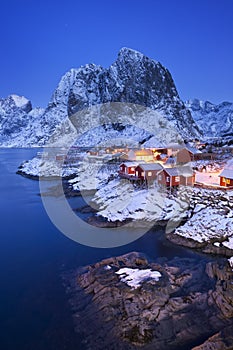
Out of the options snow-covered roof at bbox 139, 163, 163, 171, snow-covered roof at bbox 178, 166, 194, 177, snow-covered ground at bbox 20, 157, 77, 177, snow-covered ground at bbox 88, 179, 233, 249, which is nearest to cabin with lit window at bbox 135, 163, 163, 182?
snow-covered roof at bbox 139, 163, 163, 171

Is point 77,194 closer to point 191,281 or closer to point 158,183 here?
point 158,183

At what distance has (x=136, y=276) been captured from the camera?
13.8 m

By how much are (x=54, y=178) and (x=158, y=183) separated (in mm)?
29929

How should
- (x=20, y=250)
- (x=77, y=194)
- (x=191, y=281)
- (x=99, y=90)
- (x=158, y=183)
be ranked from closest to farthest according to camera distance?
(x=191, y=281)
(x=20, y=250)
(x=158, y=183)
(x=77, y=194)
(x=99, y=90)

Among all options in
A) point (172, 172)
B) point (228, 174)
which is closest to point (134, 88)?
point (172, 172)

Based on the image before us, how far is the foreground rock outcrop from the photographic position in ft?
33.2

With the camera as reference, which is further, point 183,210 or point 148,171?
point 148,171

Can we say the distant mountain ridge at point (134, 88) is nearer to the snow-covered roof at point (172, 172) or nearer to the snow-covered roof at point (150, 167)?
the snow-covered roof at point (150, 167)

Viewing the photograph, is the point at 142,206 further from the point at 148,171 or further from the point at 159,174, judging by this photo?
the point at 148,171

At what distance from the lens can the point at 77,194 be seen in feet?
119

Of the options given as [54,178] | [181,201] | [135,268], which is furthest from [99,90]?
[135,268]

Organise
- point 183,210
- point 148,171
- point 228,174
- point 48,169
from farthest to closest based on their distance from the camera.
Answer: point 48,169, point 148,171, point 228,174, point 183,210

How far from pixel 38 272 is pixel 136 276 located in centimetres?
679

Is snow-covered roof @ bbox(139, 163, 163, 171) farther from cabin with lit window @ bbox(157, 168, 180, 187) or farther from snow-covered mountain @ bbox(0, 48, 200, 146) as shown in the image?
snow-covered mountain @ bbox(0, 48, 200, 146)
